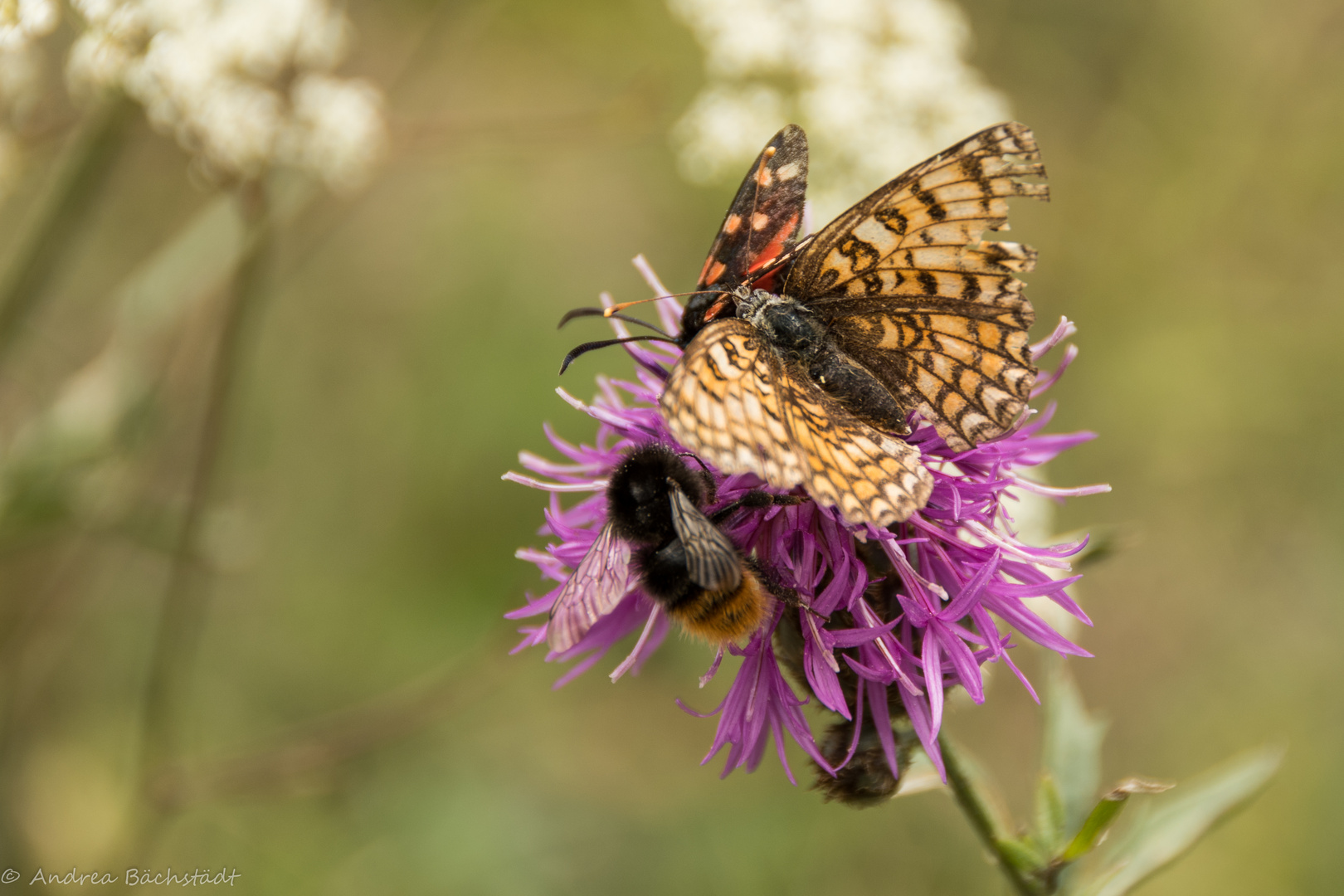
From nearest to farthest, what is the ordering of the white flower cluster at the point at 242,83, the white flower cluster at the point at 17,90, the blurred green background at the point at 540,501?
the white flower cluster at the point at 17,90
the white flower cluster at the point at 242,83
the blurred green background at the point at 540,501

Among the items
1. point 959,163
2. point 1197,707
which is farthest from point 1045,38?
point 959,163

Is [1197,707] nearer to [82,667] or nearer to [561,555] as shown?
[561,555]

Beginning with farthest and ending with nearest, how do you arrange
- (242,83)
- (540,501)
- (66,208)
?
(540,501) < (242,83) < (66,208)

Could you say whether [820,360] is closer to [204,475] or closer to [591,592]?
[591,592]

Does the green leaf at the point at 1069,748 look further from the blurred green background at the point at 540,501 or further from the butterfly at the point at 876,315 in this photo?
the blurred green background at the point at 540,501

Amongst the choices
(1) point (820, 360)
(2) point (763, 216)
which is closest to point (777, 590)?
(1) point (820, 360)

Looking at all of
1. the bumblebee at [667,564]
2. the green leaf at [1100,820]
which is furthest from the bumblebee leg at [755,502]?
the green leaf at [1100,820]
